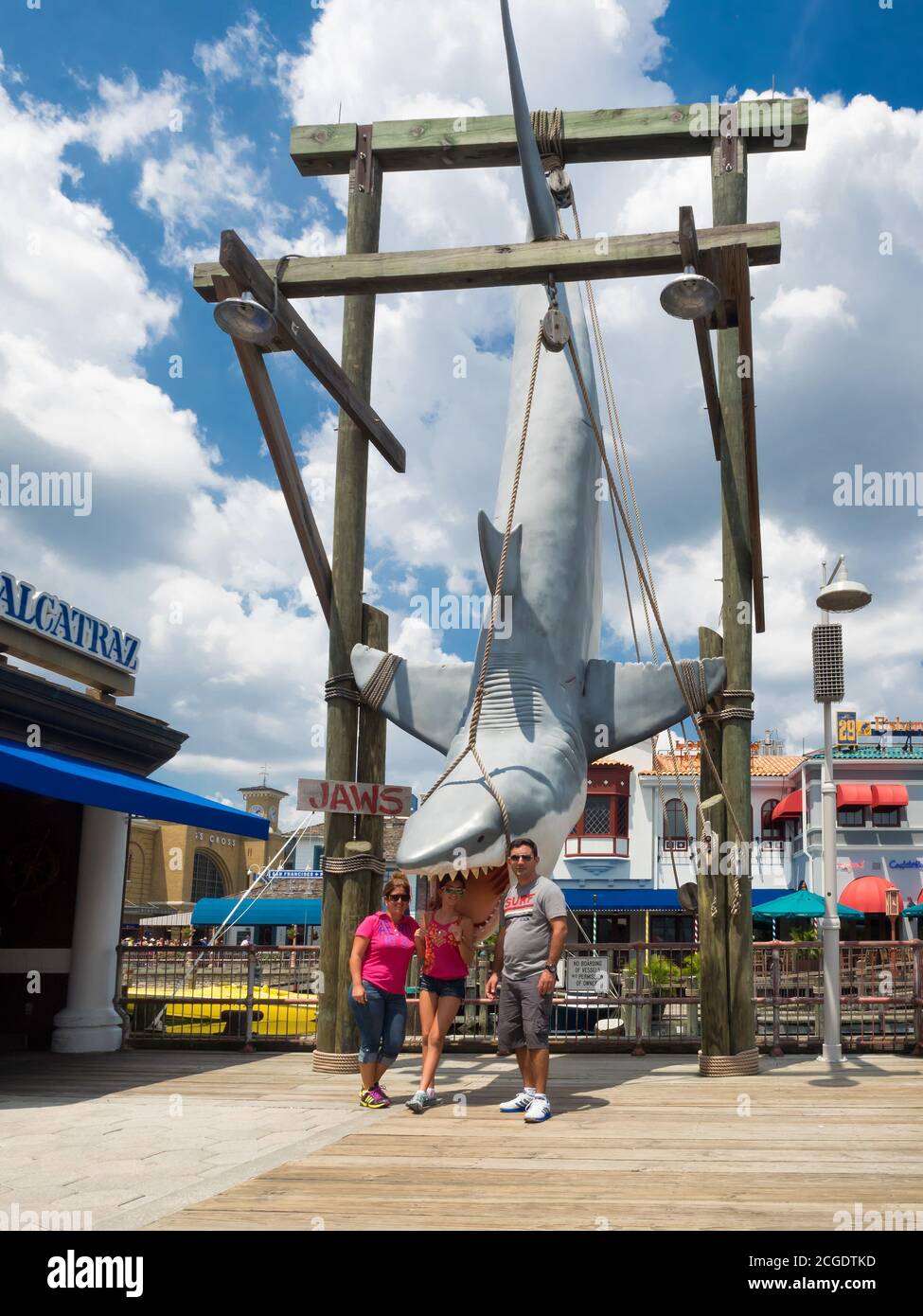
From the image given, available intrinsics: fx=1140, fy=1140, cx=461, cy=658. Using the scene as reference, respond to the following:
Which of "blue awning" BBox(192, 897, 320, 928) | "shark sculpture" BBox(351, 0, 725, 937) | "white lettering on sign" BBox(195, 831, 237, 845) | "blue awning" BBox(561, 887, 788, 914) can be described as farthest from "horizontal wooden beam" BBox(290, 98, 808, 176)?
"white lettering on sign" BBox(195, 831, 237, 845)

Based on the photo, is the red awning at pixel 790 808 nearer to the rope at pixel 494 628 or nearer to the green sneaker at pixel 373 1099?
the rope at pixel 494 628

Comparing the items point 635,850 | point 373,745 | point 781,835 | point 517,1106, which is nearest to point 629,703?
point 373,745

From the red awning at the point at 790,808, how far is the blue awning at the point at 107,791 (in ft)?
78.0

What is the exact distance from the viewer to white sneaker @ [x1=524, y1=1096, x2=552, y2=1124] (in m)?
6.04

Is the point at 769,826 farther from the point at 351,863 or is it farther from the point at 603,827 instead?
the point at 351,863

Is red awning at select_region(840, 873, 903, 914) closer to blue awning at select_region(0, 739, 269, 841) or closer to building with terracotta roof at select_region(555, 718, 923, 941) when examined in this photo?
building with terracotta roof at select_region(555, 718, 923, 941)

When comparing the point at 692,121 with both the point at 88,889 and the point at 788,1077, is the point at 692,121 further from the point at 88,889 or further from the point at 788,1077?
the point at 88,889

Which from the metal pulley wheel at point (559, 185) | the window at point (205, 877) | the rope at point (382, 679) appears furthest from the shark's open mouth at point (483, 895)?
the window at point (205, 877)

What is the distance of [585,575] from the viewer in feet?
27.8

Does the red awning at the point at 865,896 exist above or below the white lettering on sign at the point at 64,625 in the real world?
below

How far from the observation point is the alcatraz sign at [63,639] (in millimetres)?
9742
